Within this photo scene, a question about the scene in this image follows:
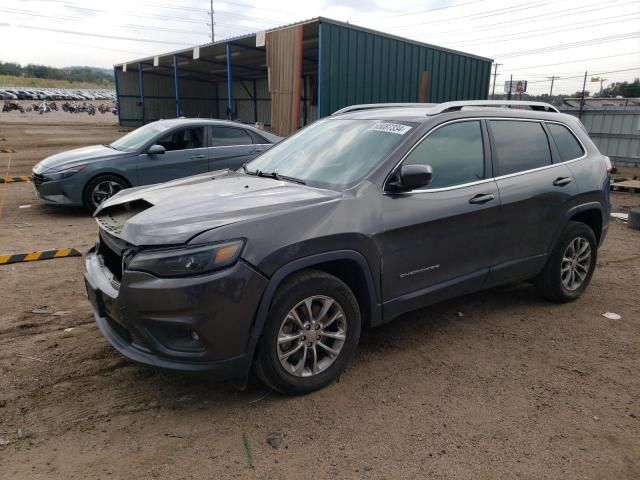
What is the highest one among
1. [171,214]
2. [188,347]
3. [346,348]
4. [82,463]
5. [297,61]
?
[297,61]

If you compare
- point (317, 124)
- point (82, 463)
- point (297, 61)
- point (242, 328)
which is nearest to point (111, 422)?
point (82, 463)

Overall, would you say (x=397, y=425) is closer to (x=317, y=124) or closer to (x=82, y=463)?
(x=82, y=463)

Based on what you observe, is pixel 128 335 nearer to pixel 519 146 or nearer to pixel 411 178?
pixel 411 178

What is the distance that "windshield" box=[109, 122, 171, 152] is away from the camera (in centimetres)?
821

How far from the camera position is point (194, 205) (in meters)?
3.05

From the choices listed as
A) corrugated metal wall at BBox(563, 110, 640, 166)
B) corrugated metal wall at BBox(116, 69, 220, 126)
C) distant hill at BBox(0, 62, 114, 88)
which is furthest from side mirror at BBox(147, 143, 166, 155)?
distant hill at BBox(0, 62, 114, 88)

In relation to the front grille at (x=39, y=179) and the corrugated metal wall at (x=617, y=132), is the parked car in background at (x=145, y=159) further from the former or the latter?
the corrugated metal wall at (x=617, y=132)

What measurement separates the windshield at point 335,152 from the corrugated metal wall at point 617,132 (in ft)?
52.2

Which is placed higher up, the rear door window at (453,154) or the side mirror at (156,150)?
the rear door window at (453,154)

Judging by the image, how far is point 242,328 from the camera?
9.02ft

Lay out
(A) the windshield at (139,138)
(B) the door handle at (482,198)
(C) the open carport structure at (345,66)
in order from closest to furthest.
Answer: (B) the door handle at (482,198) < (A) the windshield at (139,138) < (C) the open carport structure at (345,66)

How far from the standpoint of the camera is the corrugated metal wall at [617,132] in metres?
16.3


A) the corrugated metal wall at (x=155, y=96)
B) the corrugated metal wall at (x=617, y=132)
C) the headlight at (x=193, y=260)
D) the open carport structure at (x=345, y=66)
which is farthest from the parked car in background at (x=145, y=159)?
the corrugated metal wall at (x=155, y=96)

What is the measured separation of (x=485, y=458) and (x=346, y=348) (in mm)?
1031
